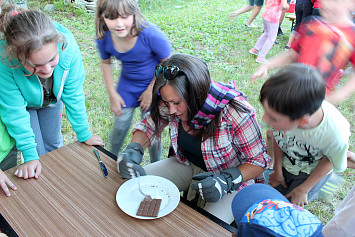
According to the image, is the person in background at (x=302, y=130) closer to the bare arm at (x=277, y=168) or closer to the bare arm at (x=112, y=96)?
the bare arm at (x=277, y=168)

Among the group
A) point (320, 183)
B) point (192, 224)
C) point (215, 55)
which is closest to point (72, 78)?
point (192, 224)

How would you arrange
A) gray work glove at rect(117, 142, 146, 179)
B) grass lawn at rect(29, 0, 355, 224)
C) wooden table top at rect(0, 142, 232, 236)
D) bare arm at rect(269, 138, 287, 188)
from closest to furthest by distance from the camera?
wooden table top at rect(0, 142, 232, 236)
gray work glove at rect(117, 142, 146, 179)
bare arm at rect(269, 138, 287, 188)
grass lawn at rect(29, 0, 355, 224)

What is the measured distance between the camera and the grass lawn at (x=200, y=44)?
2904mm

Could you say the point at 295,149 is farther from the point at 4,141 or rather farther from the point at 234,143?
the point at 4,141

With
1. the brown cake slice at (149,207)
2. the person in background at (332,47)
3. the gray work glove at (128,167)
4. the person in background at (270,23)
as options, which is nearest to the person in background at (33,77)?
the gray work glove at (128,167)

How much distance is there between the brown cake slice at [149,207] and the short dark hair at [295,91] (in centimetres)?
60

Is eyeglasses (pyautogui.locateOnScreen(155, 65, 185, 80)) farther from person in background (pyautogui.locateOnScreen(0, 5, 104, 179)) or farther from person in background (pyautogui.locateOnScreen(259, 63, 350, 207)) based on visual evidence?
person in background (pyautogui.locateOnScreen(0, 5, 104, 179))

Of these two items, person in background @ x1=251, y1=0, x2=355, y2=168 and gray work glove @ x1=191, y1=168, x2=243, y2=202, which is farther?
person in background @ x1=251, y1=0, x2=355, y2=168

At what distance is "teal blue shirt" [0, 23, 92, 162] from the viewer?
53.9 inches

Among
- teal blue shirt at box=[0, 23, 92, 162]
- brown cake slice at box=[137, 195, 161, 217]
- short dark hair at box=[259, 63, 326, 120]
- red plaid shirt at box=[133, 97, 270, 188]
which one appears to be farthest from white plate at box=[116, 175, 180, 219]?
short dark hair at box=[259, 63, 326, 120]

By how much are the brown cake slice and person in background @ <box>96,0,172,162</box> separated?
0.95 metres

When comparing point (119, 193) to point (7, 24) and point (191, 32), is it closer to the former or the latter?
point (7, 24)

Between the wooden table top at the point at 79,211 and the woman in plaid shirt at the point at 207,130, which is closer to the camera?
the wooden table top at the point at 79,211

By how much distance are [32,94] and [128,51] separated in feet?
2.24
